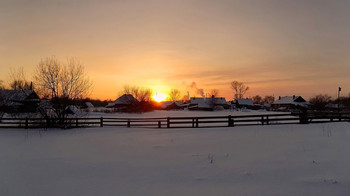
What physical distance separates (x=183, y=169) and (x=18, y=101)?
2570 cm

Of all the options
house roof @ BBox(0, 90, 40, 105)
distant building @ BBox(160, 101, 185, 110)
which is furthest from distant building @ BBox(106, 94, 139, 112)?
house roof @ BBox(0, 90, 40, 105)

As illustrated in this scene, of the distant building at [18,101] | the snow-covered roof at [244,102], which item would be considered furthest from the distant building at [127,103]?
the snow-covered roof at [244,102]

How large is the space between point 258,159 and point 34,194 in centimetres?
717

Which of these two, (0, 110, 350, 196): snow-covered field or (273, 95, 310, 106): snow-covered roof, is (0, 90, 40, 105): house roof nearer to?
(0, 110, 350, 196): snow-covered field

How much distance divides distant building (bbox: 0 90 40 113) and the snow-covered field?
507 inches

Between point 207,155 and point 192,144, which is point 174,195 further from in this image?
point 192,144

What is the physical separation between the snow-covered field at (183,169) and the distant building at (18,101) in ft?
42.2

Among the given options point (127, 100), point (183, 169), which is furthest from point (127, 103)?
point (183, 169)

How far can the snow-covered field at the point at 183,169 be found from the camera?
238 inches

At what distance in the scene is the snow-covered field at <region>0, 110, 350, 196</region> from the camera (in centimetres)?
604

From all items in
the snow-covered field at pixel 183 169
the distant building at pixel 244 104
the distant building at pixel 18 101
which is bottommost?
the snow-covered field at pixel 183 169

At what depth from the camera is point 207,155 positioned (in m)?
9.38

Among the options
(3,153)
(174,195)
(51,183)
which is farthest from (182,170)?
(3,153)

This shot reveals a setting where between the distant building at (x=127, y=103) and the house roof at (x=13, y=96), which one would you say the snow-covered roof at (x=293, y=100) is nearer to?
the distant building at (x=127, y=103)
